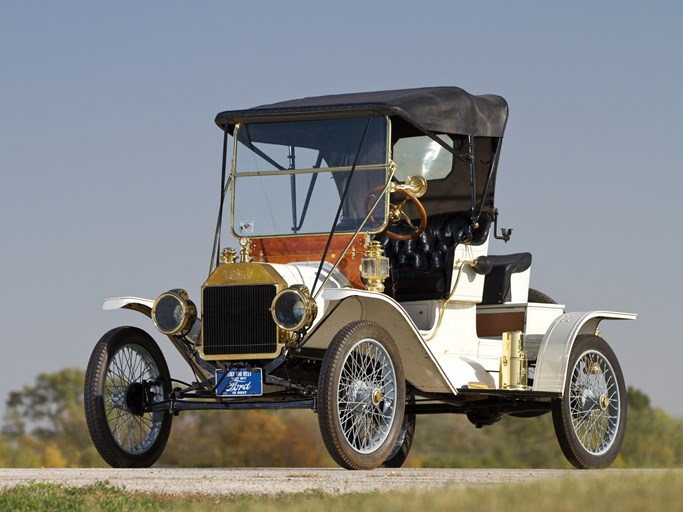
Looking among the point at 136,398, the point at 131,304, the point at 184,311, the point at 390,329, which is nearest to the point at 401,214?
the point at 390,329

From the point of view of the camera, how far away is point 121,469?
11.7m

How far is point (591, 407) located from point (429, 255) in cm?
218

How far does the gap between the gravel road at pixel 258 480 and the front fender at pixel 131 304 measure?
1.55 m

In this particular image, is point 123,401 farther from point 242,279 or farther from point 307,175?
point 307,175

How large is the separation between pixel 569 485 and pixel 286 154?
6155 millimetres

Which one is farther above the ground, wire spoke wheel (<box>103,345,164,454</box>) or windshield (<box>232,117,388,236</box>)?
windshield (<box>232,117,388,236</box>)

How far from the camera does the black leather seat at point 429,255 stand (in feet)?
43.4

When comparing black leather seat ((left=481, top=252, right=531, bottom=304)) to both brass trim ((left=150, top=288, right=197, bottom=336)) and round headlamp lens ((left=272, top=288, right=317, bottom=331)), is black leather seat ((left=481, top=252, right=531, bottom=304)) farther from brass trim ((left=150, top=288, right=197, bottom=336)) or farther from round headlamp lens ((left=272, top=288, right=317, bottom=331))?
brass trim ((left=150, top=288, right=197, bottom=336))

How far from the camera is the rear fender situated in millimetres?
11734

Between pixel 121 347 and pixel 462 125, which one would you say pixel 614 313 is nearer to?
pixel 462 125

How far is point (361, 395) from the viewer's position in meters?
11.3

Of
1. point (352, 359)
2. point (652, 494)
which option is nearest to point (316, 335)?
point (352, 359)

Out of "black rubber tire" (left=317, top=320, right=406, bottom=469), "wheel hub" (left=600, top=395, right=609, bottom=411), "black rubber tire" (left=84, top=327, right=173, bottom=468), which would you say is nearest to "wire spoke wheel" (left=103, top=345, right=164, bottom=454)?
"black rubber tire" (left=84, top=327, right=173, bottom=468)

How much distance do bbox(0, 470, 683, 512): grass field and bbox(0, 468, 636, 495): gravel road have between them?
1.26 feet
